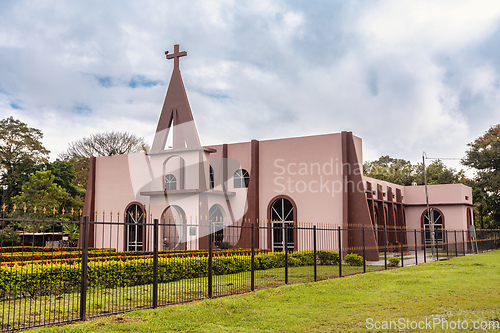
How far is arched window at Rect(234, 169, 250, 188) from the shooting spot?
25.7 metres

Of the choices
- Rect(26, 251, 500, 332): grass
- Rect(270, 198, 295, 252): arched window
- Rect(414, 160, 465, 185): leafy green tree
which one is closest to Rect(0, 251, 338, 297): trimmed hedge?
Rect(26, 251, 500, 332): grass

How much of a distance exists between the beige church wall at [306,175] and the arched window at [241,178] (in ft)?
3.11

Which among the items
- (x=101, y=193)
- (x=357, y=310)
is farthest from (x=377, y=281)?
(x=101, y=193)

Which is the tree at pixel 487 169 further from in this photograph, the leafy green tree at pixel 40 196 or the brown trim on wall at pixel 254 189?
the leafy green tree at pixel 40 196

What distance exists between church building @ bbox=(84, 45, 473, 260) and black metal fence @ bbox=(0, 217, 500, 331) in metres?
0.44

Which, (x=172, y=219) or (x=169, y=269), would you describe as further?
(x=172, y=219)

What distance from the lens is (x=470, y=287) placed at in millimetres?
11961

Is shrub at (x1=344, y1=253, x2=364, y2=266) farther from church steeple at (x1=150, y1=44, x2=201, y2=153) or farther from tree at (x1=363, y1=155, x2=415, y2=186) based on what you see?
tree at (x1=363, y1=155, x2=415, y2=186)

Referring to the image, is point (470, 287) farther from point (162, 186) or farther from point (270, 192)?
point (162, 186)

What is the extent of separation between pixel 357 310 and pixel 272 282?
4813 mm

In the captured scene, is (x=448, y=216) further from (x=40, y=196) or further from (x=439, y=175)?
(x=40, y=196)

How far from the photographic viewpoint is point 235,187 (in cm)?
2584

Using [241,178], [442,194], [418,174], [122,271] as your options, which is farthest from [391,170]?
[122,271]

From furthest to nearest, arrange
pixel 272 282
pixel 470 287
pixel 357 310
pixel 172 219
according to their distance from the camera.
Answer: pixel 172 219 < pixel 272 282 < pixel 470 287 < pixel 357 310
